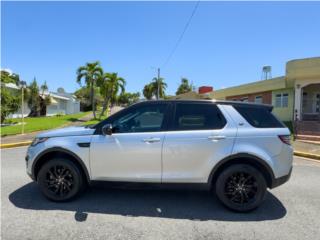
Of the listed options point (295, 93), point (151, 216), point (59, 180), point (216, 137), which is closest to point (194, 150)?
point (216, 137)

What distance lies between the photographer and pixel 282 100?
21016 mm

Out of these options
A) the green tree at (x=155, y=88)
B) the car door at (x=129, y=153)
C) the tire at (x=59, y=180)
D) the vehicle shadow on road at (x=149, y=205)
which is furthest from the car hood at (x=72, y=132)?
the green tree at (x=155, y=88)

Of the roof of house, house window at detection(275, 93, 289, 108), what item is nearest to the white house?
the roof of house

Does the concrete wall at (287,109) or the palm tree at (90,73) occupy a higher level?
the palm tree at (90,73)

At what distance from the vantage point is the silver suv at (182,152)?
4.23 m

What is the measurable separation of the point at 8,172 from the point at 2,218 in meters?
2.85

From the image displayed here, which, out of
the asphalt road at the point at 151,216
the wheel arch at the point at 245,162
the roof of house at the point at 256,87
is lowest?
the asphalt road at the point at 151,216

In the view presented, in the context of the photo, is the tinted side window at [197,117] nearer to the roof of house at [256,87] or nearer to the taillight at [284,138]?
the taillight at [284,138]

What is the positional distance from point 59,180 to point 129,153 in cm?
137

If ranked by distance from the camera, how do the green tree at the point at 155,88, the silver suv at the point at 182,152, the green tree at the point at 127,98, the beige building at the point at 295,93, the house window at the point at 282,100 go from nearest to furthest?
the silver suv at the point at 182,152
the beige building at the point at 295,93
the house window at the point at 282,100
the green tree at the point at 155,88
the green tree at the point at 127,98

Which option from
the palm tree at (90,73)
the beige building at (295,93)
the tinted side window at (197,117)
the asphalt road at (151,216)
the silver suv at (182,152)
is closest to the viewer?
the asphalt road at (151,216)

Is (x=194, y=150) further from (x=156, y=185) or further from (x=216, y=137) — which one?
(x=156, y=185)

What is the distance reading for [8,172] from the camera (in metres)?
6.38

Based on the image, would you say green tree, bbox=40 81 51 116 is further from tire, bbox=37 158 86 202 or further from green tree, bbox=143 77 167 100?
tire, bbox=37 158 86 202
